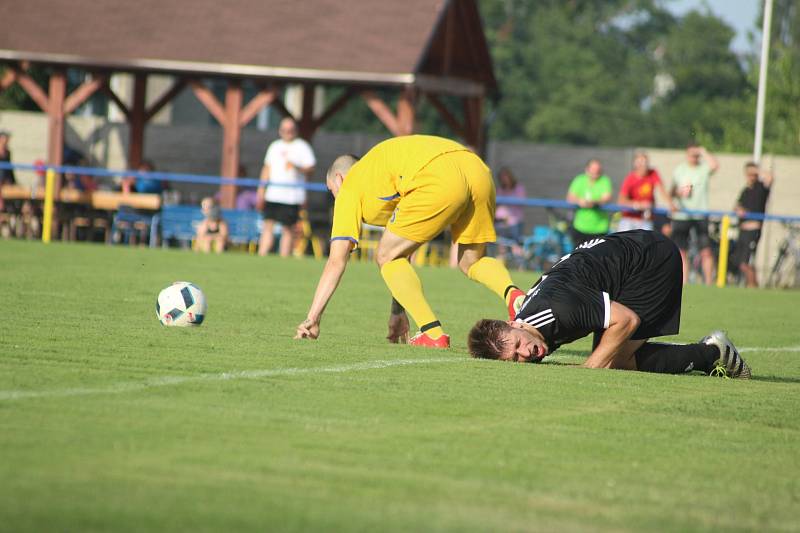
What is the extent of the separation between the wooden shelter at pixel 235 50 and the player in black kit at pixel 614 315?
16.7 m

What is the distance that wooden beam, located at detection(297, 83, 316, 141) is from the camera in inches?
1107

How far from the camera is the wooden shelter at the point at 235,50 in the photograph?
83.5 feet

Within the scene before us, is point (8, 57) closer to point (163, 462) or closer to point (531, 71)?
point (163, 462)

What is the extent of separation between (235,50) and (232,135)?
170 cm

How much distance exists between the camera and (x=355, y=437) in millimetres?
5301

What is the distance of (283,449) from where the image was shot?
496 cm

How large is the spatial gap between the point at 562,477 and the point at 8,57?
2338 centimetres

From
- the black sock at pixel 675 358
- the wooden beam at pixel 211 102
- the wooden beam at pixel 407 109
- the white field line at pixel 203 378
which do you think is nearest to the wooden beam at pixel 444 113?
the wooden beam at pixel 407 109

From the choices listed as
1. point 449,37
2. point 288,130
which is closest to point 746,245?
point 288,130

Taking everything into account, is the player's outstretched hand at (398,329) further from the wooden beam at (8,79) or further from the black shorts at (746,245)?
the wooden beam at (8,79)

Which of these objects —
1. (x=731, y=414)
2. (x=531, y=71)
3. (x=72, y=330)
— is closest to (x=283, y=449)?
(x=731, y=414)

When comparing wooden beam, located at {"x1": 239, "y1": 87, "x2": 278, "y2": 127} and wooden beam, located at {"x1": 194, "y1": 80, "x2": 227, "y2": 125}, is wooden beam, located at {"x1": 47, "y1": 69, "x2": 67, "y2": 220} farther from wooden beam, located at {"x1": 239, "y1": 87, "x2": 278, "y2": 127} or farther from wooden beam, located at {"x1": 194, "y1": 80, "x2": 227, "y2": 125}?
wooden beam, located at {"x1": 239, "y1": 87, "x2": 278, "y2": 127}

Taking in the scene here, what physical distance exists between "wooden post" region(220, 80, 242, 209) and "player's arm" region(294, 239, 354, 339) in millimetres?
16475

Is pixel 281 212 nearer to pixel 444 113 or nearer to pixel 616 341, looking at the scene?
pixel 444 113
